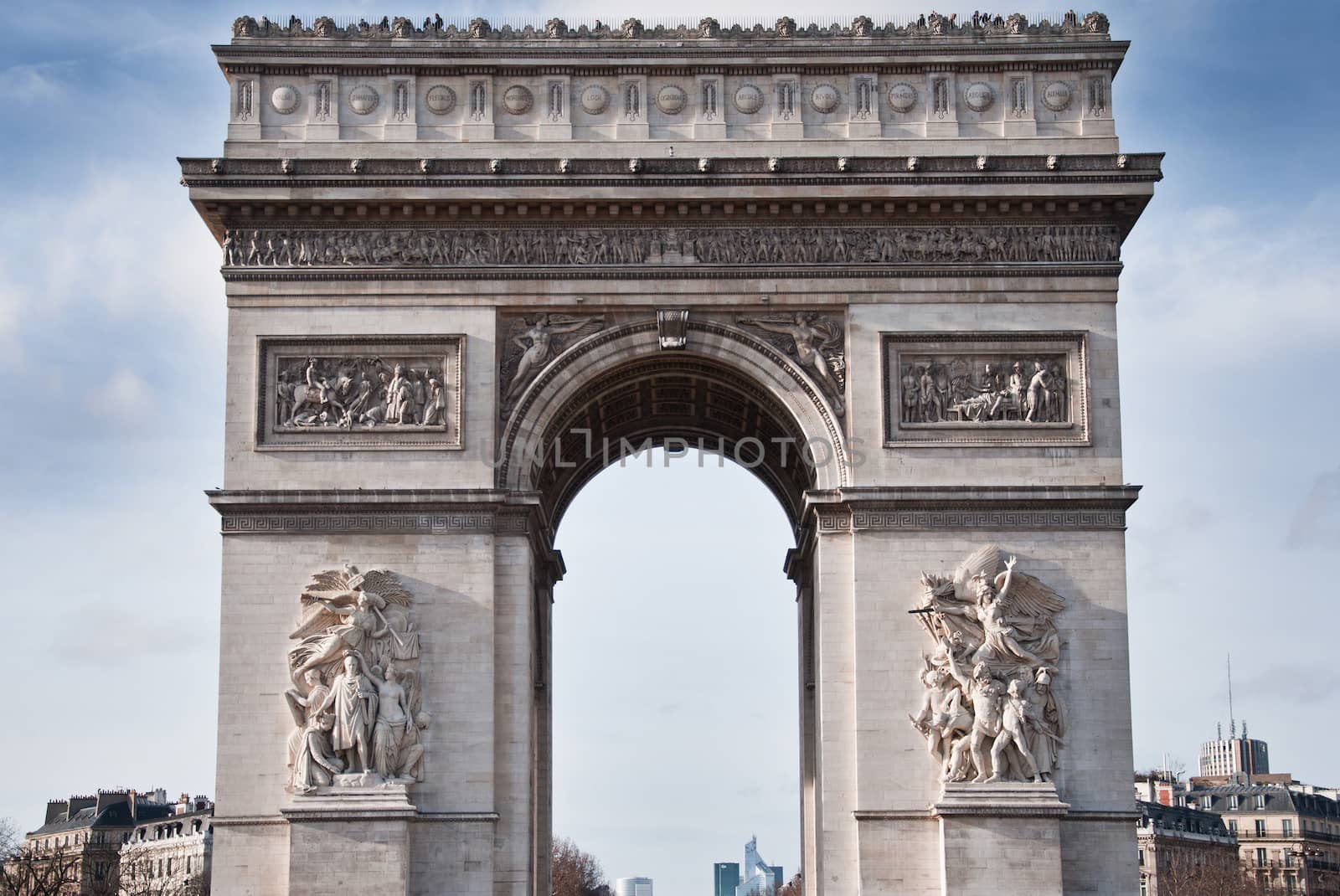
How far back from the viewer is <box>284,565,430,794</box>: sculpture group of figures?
32.1 m

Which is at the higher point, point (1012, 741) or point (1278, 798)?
point (1012, 741)

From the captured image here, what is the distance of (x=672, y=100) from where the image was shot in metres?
34.9

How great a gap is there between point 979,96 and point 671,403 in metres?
7.74

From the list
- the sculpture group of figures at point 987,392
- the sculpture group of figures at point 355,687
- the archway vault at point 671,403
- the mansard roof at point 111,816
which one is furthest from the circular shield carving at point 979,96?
the mansard roof at point 111,816

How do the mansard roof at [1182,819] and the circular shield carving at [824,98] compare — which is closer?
the circular shield carving at [824,98]

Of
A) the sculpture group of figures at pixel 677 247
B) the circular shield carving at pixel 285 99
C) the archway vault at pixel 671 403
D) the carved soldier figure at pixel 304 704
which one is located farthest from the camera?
the circular shield carving at pixel 285 99

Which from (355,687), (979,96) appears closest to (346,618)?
(355,687)

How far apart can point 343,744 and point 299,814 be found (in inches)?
47.8

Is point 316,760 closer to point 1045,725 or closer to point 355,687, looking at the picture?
point 355,687

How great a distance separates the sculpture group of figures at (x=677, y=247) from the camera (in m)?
34.3

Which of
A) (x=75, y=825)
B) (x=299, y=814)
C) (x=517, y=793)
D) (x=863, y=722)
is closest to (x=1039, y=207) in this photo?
(x=863, y=722)

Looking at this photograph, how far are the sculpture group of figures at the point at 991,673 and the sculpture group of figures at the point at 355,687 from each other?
7.75m

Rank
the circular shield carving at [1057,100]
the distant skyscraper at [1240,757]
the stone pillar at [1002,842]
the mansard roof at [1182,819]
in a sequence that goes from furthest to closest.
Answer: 1. the distant skyscraper at [1240,757]
2. the mansard roof at [1182,819]
3. the circular shield carving at [1057,100]
4. the stone pillar at [1002,842]

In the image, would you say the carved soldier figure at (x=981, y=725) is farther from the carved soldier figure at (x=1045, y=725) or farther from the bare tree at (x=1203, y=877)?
the bare tree at (x=1203, y=877)
